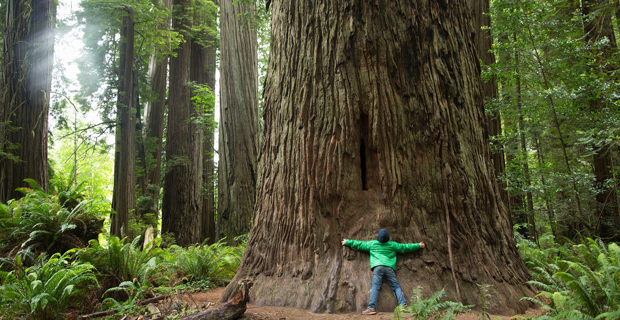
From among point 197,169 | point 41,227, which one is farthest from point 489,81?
point 197,169

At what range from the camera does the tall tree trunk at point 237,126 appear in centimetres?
868

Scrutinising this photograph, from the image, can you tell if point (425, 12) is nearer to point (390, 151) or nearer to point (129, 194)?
point (390, 151)

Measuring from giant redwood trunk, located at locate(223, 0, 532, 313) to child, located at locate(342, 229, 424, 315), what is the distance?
0.11 metres

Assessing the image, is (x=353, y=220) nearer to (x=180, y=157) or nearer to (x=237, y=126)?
(x=237, y=126)

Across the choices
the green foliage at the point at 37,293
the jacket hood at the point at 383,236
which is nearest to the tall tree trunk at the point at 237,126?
the green foliage at the point at 37,293

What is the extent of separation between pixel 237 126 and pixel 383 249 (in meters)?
6.30

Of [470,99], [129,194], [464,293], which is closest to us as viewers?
[464,293]

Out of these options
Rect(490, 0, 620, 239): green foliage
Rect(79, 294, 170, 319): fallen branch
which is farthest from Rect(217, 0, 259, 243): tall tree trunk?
Rect(490, 0, 620, 239): green foliage

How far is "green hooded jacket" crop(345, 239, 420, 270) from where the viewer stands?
144 inches

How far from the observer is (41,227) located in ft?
17.5

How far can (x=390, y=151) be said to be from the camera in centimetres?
410

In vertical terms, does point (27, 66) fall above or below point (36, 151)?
above

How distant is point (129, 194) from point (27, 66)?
4.21 m

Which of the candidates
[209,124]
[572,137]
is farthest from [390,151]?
[209,124]
